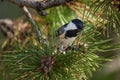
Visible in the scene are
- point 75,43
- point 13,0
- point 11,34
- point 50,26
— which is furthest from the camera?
point 11,34

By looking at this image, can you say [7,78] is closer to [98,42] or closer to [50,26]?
[50,26]

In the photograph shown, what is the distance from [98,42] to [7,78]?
1.08 feet

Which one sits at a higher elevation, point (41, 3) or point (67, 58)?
point (41, 3)

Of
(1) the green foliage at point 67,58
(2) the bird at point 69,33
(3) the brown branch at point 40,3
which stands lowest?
(1) the green foliage at point 67,58

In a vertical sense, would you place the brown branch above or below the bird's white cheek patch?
above

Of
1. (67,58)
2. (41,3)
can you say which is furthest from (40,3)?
(67,58)

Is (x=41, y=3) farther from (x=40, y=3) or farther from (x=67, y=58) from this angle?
(x=67, y=58)

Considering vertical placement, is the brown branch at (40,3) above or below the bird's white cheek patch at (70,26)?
above

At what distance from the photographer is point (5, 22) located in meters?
1.33

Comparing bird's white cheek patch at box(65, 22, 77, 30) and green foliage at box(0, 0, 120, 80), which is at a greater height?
bird's white cheek patch at box(65, 22, 77, 30)

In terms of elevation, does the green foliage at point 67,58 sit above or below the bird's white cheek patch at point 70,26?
below

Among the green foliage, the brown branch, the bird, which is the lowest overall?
the green foliage

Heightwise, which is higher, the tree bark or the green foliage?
the tree bark

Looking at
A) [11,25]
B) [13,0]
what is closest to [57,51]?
[13,0]
